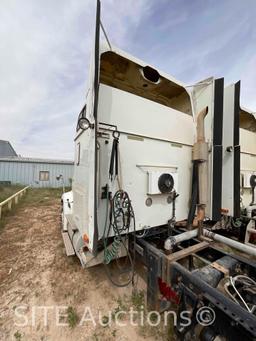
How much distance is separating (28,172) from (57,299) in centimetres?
1574

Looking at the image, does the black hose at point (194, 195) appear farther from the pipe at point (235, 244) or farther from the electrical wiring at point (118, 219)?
the electrical wiring at point (118, 219)

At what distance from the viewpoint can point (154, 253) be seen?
1875 millimetres

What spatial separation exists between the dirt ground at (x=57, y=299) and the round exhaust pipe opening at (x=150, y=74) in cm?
327

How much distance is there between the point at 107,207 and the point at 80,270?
1.75 metres

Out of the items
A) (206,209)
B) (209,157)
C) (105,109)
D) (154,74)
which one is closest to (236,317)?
(206,209)

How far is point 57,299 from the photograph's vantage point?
232 centimetres

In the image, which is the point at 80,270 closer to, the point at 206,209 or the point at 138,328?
the point at 138,328

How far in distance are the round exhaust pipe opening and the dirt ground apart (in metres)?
3.27

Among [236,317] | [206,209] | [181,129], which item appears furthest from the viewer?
[181,129]

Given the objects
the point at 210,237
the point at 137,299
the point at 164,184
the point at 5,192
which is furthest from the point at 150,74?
the point at 5,192

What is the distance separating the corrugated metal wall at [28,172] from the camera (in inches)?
590

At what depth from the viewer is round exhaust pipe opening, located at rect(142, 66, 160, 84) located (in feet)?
8.09

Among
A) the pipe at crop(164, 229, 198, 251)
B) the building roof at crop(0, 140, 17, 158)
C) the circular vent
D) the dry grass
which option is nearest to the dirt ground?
the pipe at crop(164, 229, 198, 251)

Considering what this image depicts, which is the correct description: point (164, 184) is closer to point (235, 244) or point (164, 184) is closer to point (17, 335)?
point (235, 244)
